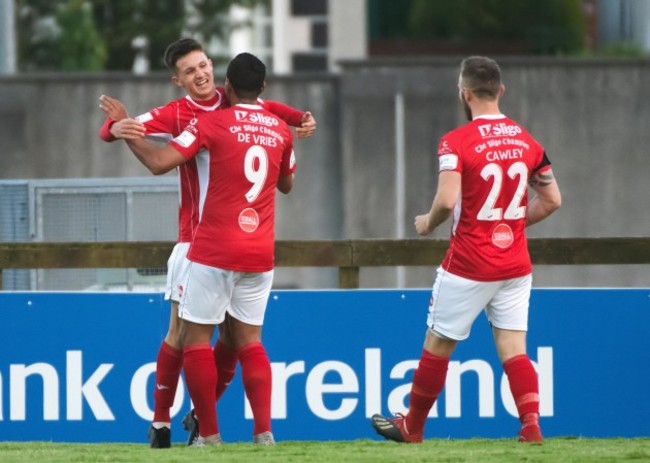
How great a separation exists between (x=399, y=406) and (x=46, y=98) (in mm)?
11138

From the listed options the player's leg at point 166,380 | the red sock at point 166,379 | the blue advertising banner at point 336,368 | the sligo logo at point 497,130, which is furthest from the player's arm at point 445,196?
the blue advertising banner at point 336,368

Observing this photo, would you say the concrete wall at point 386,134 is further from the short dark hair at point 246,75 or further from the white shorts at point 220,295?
the short dark hair at point 246,75

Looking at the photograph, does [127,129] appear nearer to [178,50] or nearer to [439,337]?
[178,50]

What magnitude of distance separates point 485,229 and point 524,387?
717mm

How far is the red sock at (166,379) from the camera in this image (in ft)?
24.1

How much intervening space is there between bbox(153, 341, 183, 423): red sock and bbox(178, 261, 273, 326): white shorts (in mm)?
316

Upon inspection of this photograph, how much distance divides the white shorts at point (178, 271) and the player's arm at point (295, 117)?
787mm

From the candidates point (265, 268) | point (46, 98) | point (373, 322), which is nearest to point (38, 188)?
point (373, 322)

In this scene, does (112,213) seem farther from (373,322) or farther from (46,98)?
(46,98)

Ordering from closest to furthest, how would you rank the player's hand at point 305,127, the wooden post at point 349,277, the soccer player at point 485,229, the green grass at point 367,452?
→ 1. the green grass at point 367,452
2. the soccer player at point 485,229
3. the player's hand at point 305,127
4. the wooden post at point 349,277

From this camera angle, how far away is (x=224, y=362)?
7.52 metres

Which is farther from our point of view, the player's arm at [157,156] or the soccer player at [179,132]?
the soccer player at [179,132]

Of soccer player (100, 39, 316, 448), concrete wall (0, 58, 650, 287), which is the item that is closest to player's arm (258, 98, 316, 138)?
soccer player (100, 39, 316, 448)

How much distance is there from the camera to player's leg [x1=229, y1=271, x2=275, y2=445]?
7113 mm
